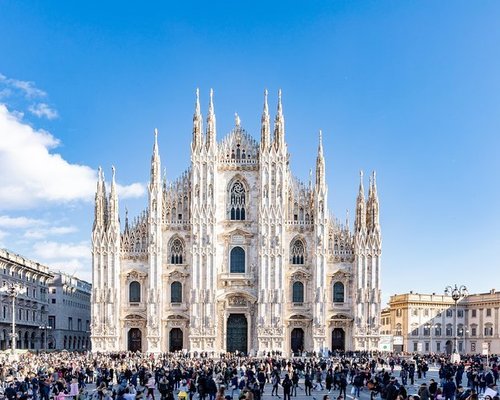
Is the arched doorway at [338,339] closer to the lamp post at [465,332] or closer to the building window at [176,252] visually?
the building window at [176,252]

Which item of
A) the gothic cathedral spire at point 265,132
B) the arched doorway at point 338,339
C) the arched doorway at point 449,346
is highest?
the gothic cathedral spire at point 265,132

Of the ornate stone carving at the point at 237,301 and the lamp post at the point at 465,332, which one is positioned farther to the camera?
the lamp post at the point at 465,332

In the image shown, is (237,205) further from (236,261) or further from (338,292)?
(338,292)

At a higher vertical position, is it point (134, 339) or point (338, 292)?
point (338, 292)

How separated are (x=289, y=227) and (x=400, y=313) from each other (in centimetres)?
3560

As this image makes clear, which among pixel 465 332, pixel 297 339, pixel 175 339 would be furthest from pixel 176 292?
pixel 465 332

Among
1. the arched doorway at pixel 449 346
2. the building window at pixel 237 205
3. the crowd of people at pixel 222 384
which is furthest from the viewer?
the arched doorway at pixel 449 346

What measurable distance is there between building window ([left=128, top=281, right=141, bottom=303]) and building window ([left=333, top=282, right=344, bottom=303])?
17.9 m

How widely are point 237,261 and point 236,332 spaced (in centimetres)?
658

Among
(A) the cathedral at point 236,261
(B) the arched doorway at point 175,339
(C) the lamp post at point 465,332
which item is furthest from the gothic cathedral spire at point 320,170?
(C) the lamp post at point 465,332

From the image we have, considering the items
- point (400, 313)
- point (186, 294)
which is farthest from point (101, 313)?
point (400, 313)

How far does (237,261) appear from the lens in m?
66.4

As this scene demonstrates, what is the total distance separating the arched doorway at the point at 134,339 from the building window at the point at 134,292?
2.67 metres

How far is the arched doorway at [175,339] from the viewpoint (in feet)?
216
